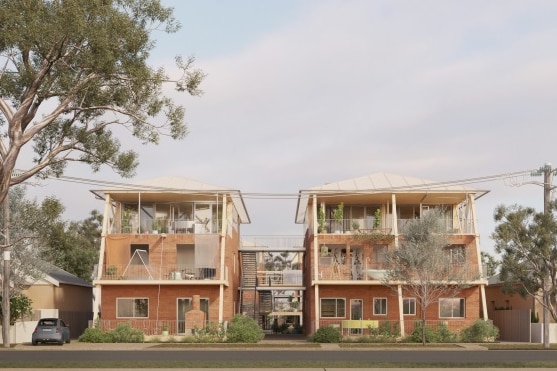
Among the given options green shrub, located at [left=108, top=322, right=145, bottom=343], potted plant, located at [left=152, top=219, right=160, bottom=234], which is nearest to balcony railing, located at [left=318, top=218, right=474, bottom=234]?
potted plant, located at [left=152, top=219, right=160, bottom=234]

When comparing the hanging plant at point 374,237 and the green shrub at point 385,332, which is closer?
the green shrub at point 385,332

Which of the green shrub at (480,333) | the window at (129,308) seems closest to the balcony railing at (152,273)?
the window at (129,308)

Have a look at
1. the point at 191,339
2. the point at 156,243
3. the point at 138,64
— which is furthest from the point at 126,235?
the point at 138,64

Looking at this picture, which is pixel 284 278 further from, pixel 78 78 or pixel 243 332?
pixel 78 78

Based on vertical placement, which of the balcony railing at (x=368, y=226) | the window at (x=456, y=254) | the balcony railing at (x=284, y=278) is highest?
the balcony railing at (x=368, y=226)

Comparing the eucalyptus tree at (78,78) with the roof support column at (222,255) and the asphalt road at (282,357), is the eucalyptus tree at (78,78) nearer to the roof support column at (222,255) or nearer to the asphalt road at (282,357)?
the asphalt road at (282,357)

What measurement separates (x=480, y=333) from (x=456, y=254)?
16.1 feet

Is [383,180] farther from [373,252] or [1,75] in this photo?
[1,75]

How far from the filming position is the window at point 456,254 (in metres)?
49.7

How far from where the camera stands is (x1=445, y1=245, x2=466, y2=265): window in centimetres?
4969

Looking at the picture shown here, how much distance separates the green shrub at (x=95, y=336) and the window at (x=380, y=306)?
53.3ft

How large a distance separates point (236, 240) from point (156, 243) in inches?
435

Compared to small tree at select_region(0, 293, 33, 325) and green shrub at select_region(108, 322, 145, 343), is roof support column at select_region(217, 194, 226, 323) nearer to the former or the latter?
A: green shrub at select_region(108, 322, 145, 343)

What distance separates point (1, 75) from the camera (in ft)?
82.8
